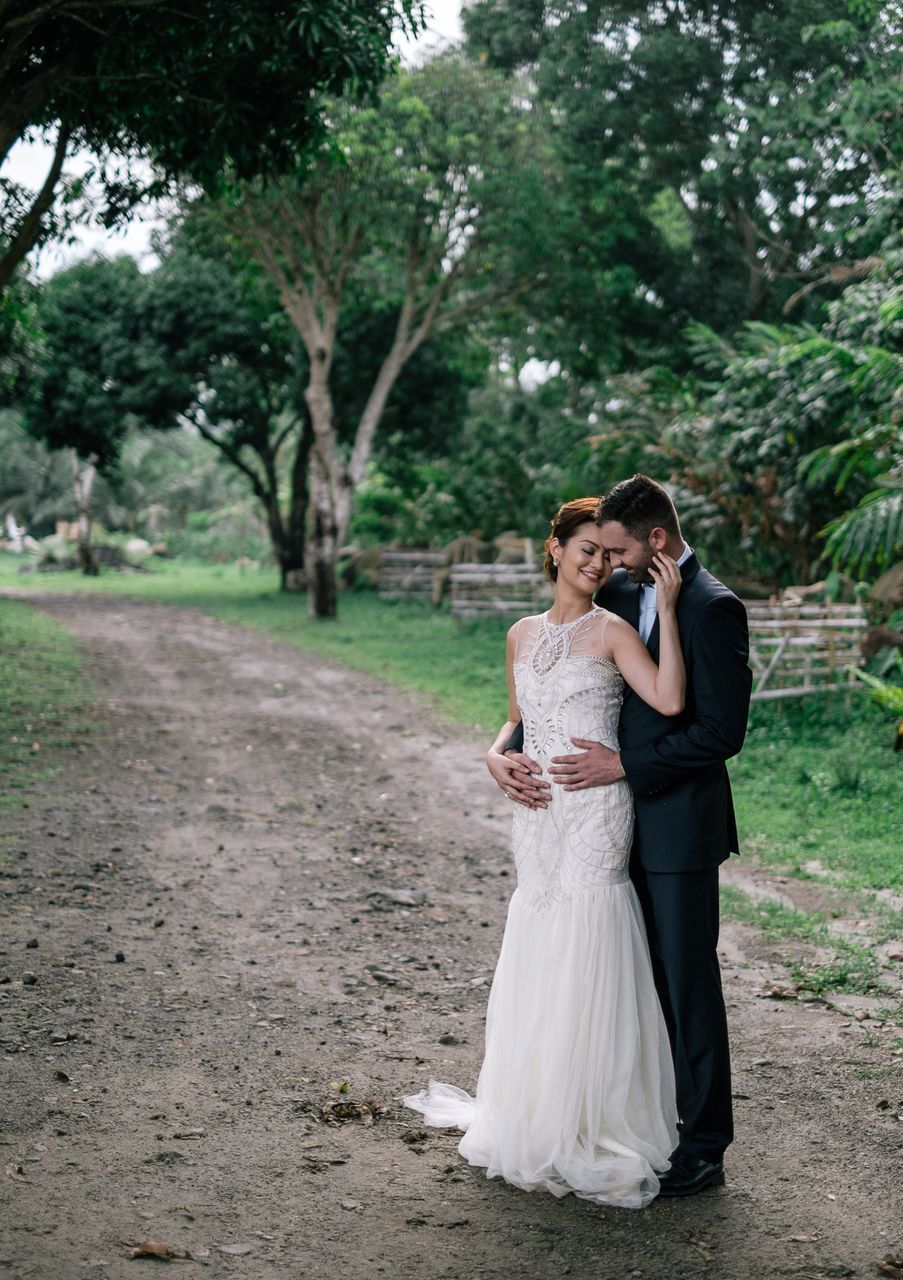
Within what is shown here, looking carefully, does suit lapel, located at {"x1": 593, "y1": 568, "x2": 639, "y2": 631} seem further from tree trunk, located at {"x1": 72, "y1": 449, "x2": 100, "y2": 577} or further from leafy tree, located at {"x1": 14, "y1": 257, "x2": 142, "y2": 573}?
tree trunk, located at {"x1": 72, "y1": 449, "x2": 100, "y2": 577}

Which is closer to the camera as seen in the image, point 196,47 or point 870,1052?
point 870,1052

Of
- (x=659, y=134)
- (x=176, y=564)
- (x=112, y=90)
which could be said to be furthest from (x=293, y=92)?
(x=176, y=564)

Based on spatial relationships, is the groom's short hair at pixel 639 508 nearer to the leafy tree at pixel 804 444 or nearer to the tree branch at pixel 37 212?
the leafy tree at pixel 804 444

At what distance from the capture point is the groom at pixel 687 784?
152 inches

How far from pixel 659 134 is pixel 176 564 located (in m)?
28.6

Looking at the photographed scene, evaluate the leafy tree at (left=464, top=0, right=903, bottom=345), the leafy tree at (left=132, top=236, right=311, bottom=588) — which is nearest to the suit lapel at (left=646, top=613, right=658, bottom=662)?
the leafy tree at (left=464, top=0, right=903, bottom=345)

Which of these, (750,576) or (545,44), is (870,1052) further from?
(545,44)

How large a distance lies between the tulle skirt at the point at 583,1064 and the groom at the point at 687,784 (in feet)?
0.30

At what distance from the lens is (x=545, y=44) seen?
24062mm

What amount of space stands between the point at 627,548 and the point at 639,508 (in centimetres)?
13

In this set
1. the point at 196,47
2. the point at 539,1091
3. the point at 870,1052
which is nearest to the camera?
the point at 539,1091

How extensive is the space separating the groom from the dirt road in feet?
1.11

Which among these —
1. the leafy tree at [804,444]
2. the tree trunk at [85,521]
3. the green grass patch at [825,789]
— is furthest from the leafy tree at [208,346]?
the green grass patch at [825,789]

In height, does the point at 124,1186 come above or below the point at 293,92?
below
